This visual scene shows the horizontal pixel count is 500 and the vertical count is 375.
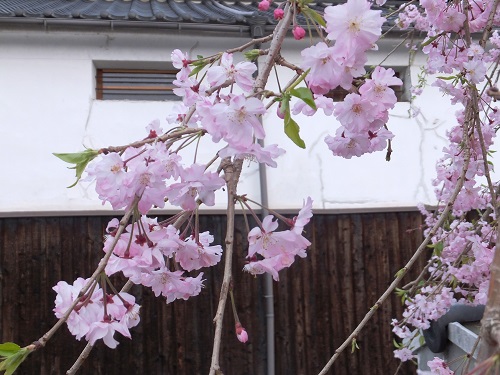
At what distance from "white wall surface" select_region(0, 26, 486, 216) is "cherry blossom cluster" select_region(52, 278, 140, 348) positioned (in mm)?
2933

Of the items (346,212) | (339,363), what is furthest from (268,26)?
(339,363)

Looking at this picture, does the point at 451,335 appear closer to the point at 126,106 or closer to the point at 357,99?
the point at 357,99

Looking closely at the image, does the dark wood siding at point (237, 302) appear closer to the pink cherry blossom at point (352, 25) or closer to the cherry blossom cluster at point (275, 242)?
the cherry blossom cluster at point (275, 242)

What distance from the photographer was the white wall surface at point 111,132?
365 centimetres

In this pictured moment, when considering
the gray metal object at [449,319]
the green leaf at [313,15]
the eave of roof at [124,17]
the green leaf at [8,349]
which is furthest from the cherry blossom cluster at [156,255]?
the eave of roof at [124,17]

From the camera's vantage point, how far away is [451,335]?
Answer: 2.18 m

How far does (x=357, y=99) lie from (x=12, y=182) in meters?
3.20

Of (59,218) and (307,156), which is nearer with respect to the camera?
(59,218)

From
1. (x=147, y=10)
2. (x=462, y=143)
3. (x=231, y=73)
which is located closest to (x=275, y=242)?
(x=231, y=73)

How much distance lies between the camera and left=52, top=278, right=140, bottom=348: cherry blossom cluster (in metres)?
0.75

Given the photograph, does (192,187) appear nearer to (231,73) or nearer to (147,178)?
(147,178)

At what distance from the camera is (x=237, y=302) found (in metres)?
3.80

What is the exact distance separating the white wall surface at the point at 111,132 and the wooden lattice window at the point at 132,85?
0.15m

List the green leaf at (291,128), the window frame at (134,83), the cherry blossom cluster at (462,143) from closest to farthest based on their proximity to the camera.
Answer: the green leaf at (291,128), the cherry blossom cluster at (462,143), the window frame at (134,83)
